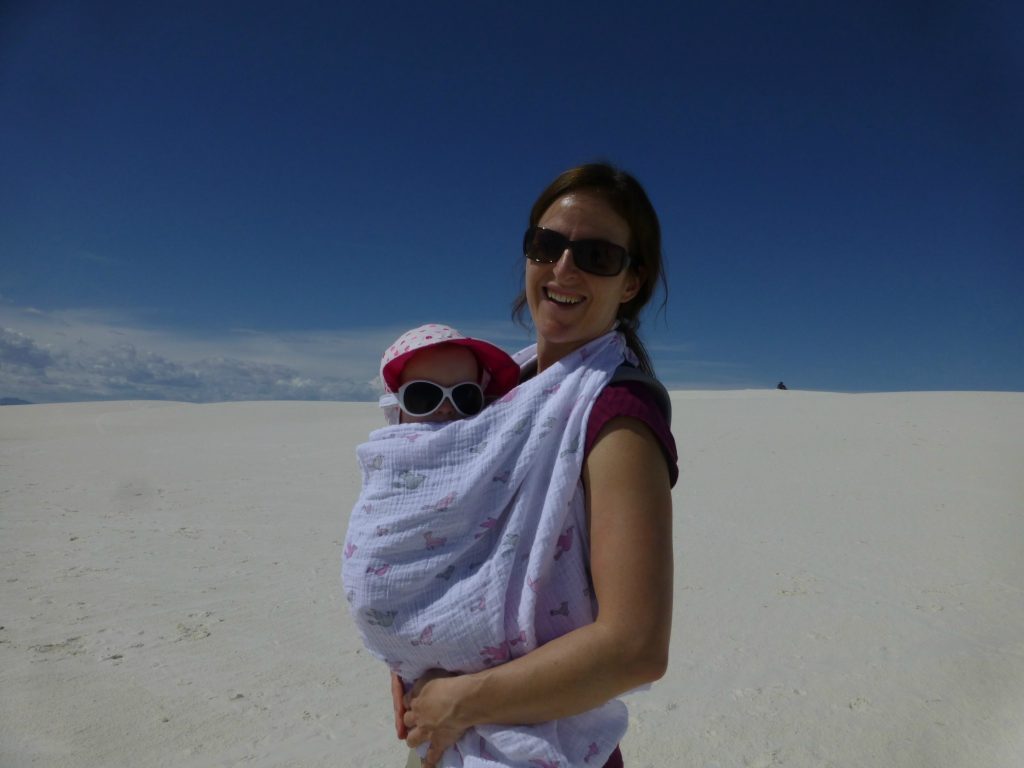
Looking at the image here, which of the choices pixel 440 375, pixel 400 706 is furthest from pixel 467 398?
pixel 400 706

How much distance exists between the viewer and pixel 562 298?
177 cm

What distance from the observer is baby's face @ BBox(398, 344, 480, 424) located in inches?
68.7

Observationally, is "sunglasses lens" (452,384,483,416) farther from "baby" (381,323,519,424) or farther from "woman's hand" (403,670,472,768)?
"woman's hand" (403,670,472,768)

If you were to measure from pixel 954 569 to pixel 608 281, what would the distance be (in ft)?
27.1

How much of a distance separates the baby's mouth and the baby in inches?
7.5

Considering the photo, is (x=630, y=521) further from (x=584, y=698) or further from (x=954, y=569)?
(x=954, y=569)

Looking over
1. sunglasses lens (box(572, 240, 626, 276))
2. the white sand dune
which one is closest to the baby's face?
sunglasses lens (box(572, 240, 626, 276))

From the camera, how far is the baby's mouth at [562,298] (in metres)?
1.75

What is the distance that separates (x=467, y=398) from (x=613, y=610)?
0.63 metres

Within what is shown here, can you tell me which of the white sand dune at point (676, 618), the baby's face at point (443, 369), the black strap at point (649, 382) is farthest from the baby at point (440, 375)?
the white sand dune at point (676, 618)

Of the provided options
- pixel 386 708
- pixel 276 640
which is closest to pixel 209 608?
pixel 276 640

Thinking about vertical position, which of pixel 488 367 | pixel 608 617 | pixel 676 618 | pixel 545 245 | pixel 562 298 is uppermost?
pixel 545 245

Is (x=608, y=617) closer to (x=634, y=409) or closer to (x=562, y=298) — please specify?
(x=634, y=409)

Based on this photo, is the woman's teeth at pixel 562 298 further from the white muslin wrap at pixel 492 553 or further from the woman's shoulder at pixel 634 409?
the woman's shoulder at pixel 634 409
